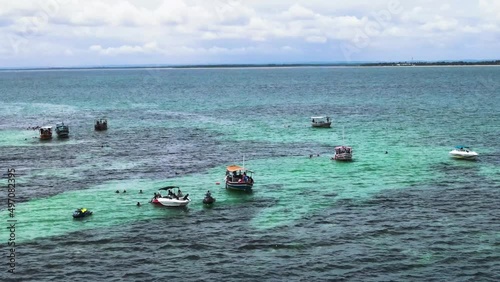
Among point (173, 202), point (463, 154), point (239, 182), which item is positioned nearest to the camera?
point (173, 202)

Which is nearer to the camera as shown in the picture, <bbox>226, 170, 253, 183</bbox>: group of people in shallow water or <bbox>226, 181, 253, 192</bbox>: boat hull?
<bbox>226, 181, 253, 192</bbox>: boat hull

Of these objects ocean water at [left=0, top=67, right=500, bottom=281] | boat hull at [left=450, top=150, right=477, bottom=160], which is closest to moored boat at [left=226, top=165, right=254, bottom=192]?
ocean water at [left=0, top=67, right=500, bottom=281]

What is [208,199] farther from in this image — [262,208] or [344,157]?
[344,157]

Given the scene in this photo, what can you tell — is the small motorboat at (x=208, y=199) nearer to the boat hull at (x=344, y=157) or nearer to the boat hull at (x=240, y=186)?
the boat hull at (x=240, y=186)

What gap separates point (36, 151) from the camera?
111 meters

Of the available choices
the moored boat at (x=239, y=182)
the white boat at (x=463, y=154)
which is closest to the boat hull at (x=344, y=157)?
the white boat at (x=463, y=154)

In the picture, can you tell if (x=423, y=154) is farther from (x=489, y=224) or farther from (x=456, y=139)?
(x=489, y=224)

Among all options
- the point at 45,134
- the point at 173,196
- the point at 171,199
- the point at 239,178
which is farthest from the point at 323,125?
the point at 171,199

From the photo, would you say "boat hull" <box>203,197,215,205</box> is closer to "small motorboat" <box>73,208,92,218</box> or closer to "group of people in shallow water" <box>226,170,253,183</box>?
"group of people in shallow water" <box>226,170,253,183</box>

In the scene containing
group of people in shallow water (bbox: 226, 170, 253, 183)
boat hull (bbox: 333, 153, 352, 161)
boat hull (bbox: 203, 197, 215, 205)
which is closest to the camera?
boat hull (bbox: 203, 197, 215, 205)

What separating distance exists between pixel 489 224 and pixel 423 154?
1547 inches

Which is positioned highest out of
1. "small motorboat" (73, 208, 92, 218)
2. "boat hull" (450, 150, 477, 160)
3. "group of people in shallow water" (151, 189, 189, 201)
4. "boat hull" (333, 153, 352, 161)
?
"boat hull" (450, 150, 477, 160)

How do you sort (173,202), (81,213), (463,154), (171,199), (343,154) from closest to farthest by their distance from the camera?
(81,213), (173,202), (171,199), (463,154), (343,154)

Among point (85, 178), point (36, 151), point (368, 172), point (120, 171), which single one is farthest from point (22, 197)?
point (368, 172)
